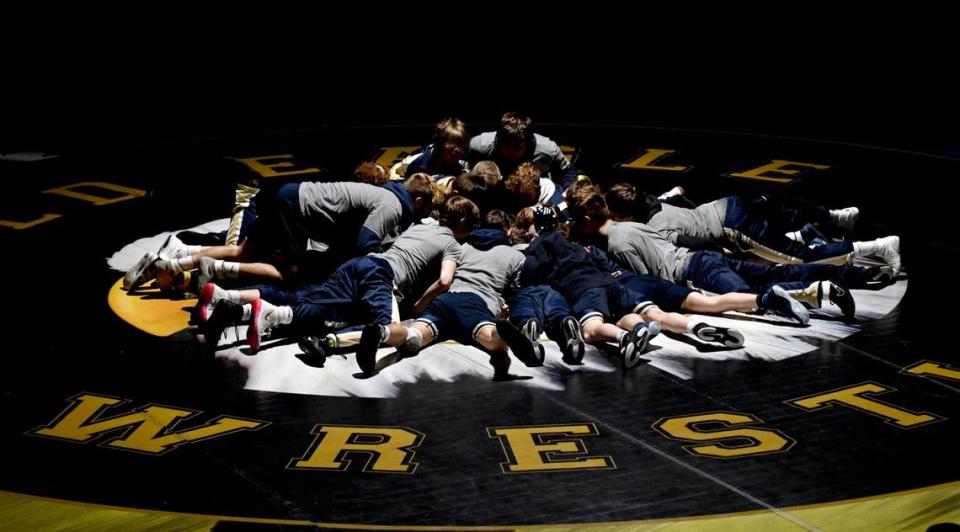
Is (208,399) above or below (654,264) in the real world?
below

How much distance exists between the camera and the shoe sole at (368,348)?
421cm

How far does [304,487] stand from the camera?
129 inches

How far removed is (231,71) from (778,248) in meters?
6.13

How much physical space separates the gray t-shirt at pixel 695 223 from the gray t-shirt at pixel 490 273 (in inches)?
42.7

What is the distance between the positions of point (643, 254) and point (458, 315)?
1311 mm

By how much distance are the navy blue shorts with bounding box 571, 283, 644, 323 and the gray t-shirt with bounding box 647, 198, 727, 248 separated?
0.90m

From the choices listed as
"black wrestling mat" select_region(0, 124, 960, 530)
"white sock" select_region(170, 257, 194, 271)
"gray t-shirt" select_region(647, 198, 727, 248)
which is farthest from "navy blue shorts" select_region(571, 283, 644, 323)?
"white sock" select_region(170, 257, 194, 271)

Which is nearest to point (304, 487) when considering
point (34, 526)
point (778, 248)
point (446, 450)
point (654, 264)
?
point (446, 450)

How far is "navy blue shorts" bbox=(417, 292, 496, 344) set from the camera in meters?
4.61

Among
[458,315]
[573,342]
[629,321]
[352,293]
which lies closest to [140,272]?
[352,293]

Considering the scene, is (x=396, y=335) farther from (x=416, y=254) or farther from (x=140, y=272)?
(x=140, y=272)

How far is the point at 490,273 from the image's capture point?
16.2ft

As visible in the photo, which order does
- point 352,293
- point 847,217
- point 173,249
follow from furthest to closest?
point 847,217, point 173,249, point 352,293

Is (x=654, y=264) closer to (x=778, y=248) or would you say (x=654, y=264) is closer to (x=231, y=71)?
(x=778, y=248)
